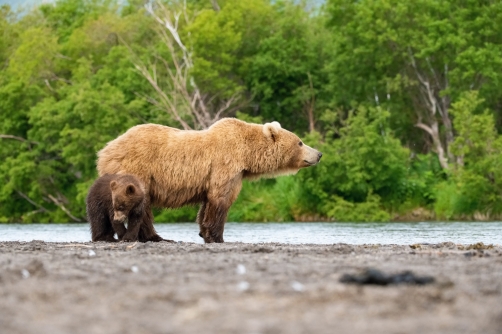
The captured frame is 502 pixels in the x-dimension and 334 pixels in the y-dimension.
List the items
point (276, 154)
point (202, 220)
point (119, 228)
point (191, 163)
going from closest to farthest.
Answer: point (119, 228), point (191, 163), point (202, 220), point (276, 154)

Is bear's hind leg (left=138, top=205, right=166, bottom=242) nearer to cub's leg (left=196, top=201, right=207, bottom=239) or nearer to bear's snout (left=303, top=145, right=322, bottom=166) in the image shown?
cub's leg (left=196, top=201, right=207, bottom=239)

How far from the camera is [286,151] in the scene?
609 inches

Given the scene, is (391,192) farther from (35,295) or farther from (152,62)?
(35,295)

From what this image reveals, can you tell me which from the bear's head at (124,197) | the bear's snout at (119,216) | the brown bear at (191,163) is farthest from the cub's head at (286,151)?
the bear's snout at (119,216)

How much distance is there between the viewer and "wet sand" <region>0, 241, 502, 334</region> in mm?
5984

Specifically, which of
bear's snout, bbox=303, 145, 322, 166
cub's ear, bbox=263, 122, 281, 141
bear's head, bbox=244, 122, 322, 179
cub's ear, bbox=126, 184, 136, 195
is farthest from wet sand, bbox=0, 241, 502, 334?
bear's snout, bbox=303, 145, 322, 166

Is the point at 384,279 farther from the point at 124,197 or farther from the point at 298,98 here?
the point at 298,98

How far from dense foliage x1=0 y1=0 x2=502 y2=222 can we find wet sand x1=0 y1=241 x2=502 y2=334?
98.9 ft

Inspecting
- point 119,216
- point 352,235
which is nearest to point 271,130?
point 119,216

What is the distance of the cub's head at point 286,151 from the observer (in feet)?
50.3

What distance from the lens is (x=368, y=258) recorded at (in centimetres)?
1045

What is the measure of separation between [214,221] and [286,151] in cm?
157

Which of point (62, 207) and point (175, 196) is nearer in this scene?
point (175, 196)

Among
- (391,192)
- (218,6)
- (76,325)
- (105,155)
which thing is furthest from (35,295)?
(218,6)
